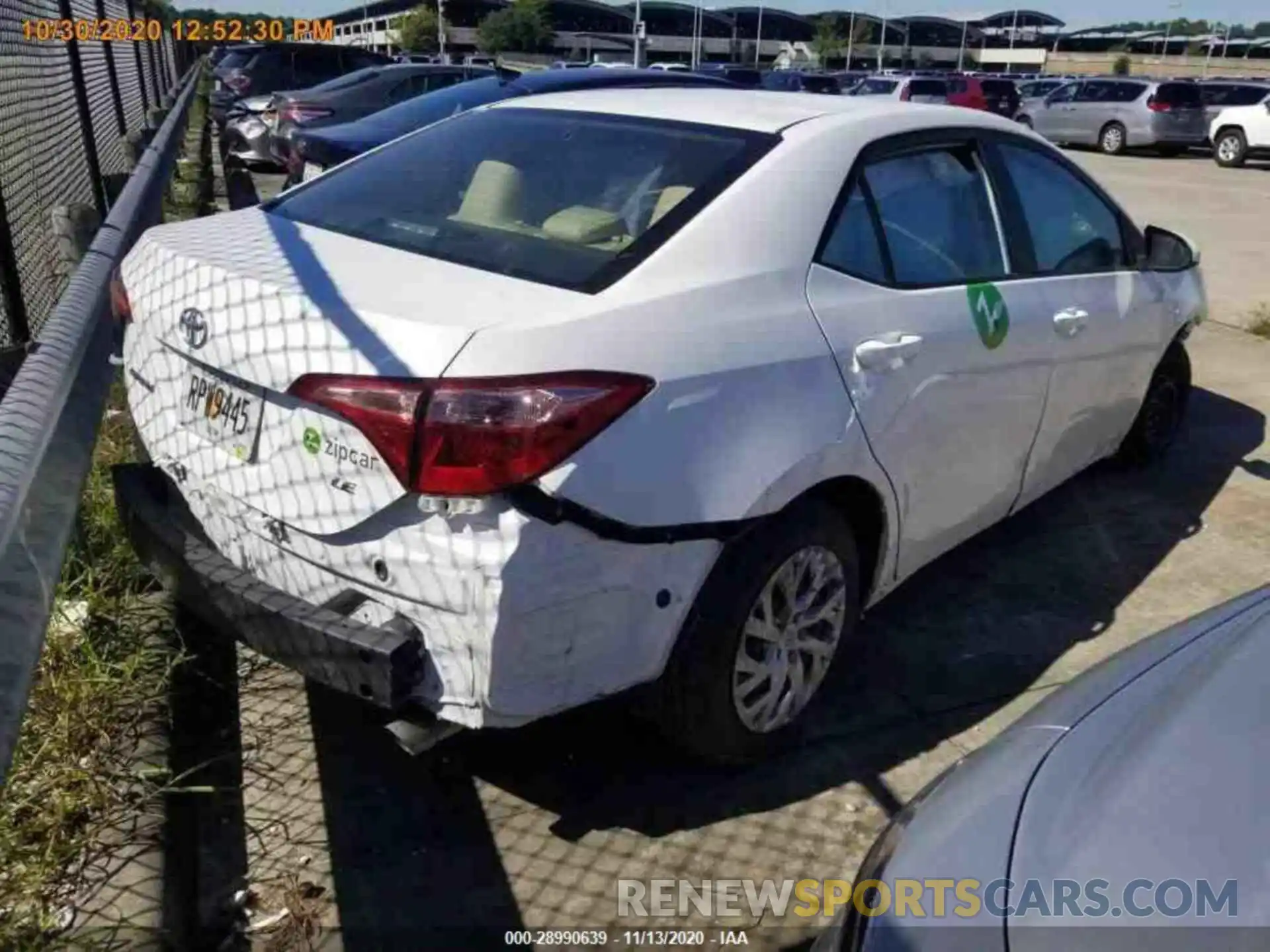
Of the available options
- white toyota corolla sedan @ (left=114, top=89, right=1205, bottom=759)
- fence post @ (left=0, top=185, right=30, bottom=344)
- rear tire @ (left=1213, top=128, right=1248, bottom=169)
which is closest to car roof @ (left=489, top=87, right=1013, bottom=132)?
white toyota corolla sedan @ (left=114, top=89, right=1205, bottom=759)

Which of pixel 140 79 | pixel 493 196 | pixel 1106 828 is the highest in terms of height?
pixel 493 196

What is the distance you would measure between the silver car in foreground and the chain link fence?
3.88 m

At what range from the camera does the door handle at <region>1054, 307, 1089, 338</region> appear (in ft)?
12.4

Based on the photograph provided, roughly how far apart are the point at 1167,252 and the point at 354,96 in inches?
367

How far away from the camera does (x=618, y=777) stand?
300cm

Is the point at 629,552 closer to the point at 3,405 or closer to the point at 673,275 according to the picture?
the point at 673,275

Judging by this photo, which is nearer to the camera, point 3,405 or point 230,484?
point 3,405

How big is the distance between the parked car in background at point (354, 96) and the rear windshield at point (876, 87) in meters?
17.1

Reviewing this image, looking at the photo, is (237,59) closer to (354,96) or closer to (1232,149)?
(354,96)

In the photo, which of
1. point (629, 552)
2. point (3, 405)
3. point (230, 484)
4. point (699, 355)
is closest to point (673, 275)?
point (699, 355)

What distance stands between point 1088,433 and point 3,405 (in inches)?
143

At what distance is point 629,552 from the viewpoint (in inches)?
94.3

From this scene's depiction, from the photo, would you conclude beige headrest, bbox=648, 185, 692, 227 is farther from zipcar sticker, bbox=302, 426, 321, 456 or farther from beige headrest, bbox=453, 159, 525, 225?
zipcar sticker, bbox=302, 426, 321, 456

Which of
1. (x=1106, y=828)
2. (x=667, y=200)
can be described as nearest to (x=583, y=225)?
(x=667, y=200)
